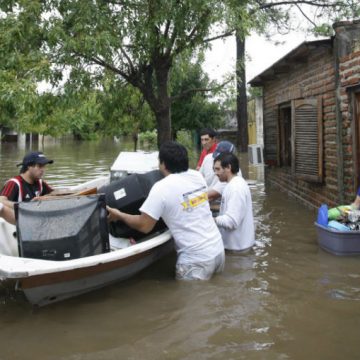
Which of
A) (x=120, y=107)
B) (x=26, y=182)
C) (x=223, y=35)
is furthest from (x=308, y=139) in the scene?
(x=26, y=182)

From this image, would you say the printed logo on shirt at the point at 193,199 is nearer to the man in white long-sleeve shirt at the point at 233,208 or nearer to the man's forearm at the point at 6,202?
the man in white long-sleeve shirt at the point at 233,208

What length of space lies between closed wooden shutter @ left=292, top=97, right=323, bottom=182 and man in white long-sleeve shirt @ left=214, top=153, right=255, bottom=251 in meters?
3.27

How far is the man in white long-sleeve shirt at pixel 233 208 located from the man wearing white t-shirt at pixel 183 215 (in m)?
0.39

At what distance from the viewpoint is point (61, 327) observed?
4070mm

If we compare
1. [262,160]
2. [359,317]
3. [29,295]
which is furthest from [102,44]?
[262,160]

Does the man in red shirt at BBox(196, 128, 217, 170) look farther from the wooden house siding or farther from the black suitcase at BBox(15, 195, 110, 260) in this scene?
the black suitcase at BBox(15, 195, 110, 260)

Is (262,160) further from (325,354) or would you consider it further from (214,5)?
(325,354)

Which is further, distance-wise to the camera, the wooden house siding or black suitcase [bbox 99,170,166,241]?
the wooden house siding

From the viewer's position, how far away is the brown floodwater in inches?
143

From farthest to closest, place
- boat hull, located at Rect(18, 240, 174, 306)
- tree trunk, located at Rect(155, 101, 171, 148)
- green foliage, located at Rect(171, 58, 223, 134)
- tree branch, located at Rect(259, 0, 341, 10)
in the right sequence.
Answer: green foliage, located at Rect(171, 58, 223, 134)
tree branch, located at Rect(259, 0, 341, 10)
tree trunk, located at Rect(155, 101, 171, 148)
boat hull, located at Rect(18, 240, 174, 306)

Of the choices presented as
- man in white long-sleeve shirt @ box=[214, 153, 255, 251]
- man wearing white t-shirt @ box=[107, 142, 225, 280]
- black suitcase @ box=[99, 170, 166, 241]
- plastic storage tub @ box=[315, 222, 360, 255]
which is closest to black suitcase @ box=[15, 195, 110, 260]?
man wearing white t-shirt @ box=[107, 142, 225, 280]

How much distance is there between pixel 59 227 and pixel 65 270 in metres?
0.49

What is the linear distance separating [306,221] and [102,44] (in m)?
4.57

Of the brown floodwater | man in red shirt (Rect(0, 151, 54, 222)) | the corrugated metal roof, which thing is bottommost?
the brown floodwater
